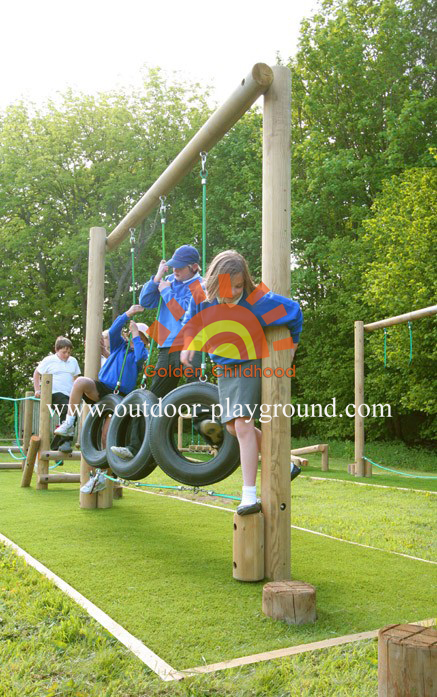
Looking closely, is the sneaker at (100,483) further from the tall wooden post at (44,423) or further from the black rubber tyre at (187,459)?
the black rubber tyre at (187,459)

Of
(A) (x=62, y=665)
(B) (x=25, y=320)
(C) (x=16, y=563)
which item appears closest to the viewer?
(A) (x=62, y=665)

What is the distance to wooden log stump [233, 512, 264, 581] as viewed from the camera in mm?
3211

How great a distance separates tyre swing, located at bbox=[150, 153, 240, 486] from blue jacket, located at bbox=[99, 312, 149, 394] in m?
1.32

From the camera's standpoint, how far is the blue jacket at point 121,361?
16.4 feet

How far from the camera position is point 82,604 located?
9.09 feet

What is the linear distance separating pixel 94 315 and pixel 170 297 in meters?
1.71

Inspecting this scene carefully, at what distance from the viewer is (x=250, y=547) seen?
10.5 ft

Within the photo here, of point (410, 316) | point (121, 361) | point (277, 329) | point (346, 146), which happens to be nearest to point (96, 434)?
point (121, 361)

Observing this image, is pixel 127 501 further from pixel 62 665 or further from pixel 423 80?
pixel 423 80

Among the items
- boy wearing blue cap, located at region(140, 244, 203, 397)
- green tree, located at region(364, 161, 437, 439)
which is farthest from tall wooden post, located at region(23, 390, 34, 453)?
green tree, located at region(364, 161, 437, 439)

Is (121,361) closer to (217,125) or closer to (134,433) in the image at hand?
(134,433)

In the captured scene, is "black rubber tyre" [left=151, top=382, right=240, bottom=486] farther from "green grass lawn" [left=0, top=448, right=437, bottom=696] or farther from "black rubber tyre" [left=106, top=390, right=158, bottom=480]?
"green grass lawn" [left=0, top=448, right=437, bottom=696]

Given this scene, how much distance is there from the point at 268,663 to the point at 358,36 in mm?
17847

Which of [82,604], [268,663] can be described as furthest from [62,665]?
[268,663]
